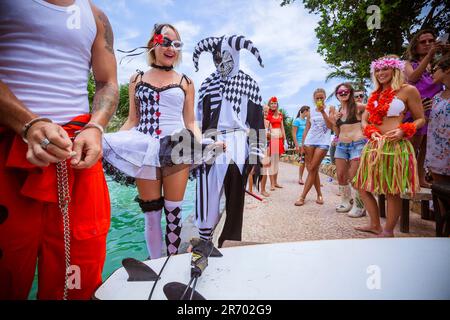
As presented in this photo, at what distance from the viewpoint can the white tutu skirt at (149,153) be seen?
5.82 feet

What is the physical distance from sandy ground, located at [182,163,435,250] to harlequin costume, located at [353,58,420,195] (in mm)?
699

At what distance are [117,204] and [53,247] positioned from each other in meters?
5.29

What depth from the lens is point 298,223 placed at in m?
3.38

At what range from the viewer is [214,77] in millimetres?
2336

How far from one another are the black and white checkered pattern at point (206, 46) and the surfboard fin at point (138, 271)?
1969 millimetres

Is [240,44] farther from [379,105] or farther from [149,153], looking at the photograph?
[379,105]

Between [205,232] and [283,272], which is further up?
[283,272]

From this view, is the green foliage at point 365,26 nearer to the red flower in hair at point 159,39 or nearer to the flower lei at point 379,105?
the flower lei at point 379,105

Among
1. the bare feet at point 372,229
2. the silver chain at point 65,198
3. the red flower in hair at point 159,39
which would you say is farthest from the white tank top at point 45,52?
the bare feet at point 372,229

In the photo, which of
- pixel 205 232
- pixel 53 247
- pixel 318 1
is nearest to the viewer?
pixel 53 247
